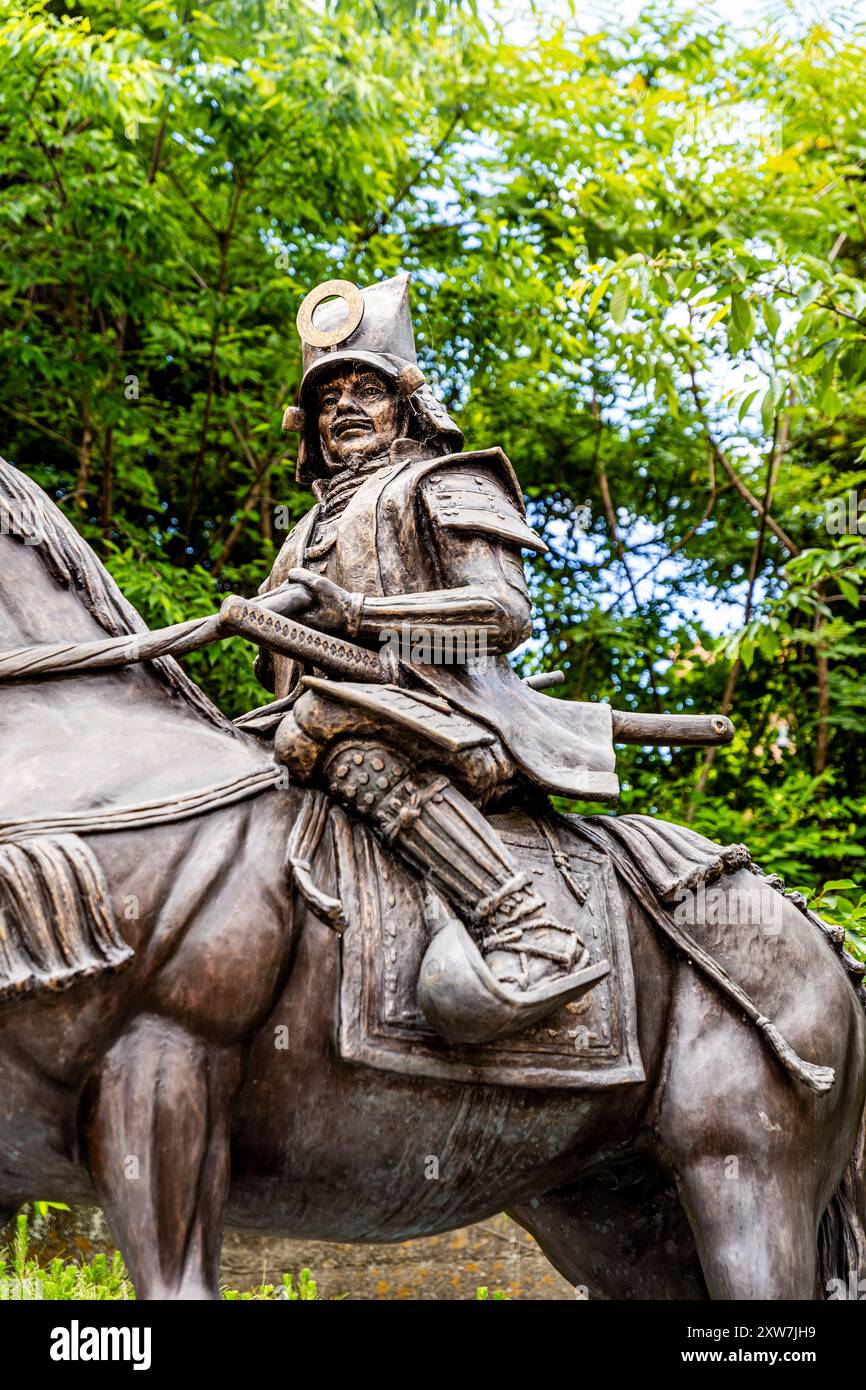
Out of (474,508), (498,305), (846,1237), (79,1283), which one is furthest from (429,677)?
(498,305)

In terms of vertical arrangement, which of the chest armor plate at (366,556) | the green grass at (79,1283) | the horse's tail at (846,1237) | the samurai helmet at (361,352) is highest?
the samurai helmet at (361,352)

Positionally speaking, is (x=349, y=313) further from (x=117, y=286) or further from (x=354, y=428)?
(x=117, y=286)

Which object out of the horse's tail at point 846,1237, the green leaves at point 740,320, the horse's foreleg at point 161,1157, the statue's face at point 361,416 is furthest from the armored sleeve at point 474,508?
the green leaves at point 740,320

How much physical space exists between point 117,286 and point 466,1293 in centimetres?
482

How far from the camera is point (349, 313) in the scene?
3.60 m

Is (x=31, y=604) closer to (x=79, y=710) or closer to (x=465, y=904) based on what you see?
(x=79, y=710)

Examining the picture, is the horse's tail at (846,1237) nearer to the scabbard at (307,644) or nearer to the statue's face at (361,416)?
the scabbard at (307,644)

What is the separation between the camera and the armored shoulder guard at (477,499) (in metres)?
3.32

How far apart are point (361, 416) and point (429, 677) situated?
73 cm

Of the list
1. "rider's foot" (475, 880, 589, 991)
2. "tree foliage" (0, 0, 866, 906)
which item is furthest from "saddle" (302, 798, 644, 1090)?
"tree foliage" (0, 0, 866, 906)

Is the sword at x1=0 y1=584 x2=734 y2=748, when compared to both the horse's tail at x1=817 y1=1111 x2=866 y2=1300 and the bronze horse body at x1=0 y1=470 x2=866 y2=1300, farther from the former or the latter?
the horse's tail at x1=817 y1=1111 x2=866 y2=1300

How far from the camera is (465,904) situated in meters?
3.04

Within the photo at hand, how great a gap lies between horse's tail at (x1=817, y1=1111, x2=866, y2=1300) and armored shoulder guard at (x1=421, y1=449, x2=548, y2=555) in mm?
1615
